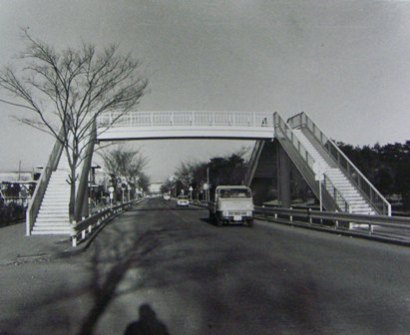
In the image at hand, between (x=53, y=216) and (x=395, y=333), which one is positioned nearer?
(x=395, y=333)

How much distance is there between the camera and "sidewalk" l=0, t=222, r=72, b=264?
13445 mm

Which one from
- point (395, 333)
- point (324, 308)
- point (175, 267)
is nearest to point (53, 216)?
point (175, 267)

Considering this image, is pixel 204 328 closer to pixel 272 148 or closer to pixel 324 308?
pixel 324 308

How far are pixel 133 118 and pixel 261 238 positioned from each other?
54.3 ft

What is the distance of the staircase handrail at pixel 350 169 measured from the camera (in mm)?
21406

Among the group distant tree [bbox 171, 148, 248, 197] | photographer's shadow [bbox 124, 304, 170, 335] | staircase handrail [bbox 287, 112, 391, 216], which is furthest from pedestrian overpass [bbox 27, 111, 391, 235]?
distant tree [bbox 171, 148, 248, 197]

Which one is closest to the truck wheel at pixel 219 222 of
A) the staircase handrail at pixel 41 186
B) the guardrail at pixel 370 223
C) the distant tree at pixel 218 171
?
the guardrail at pixel 370 223

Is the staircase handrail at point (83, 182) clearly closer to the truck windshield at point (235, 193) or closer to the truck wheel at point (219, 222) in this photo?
the truck wheel at point (219, 222)

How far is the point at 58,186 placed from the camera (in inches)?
1001

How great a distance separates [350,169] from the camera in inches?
953

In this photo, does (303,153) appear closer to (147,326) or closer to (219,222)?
(219,222)

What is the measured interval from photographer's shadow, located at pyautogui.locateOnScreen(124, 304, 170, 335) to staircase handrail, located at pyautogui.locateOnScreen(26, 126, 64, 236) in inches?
559

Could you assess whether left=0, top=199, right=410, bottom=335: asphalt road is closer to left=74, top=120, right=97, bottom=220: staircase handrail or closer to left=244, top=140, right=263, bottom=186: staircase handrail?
left=74, top=120, right=97, bottom=220: staircase handrail

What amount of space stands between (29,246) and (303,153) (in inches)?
613
